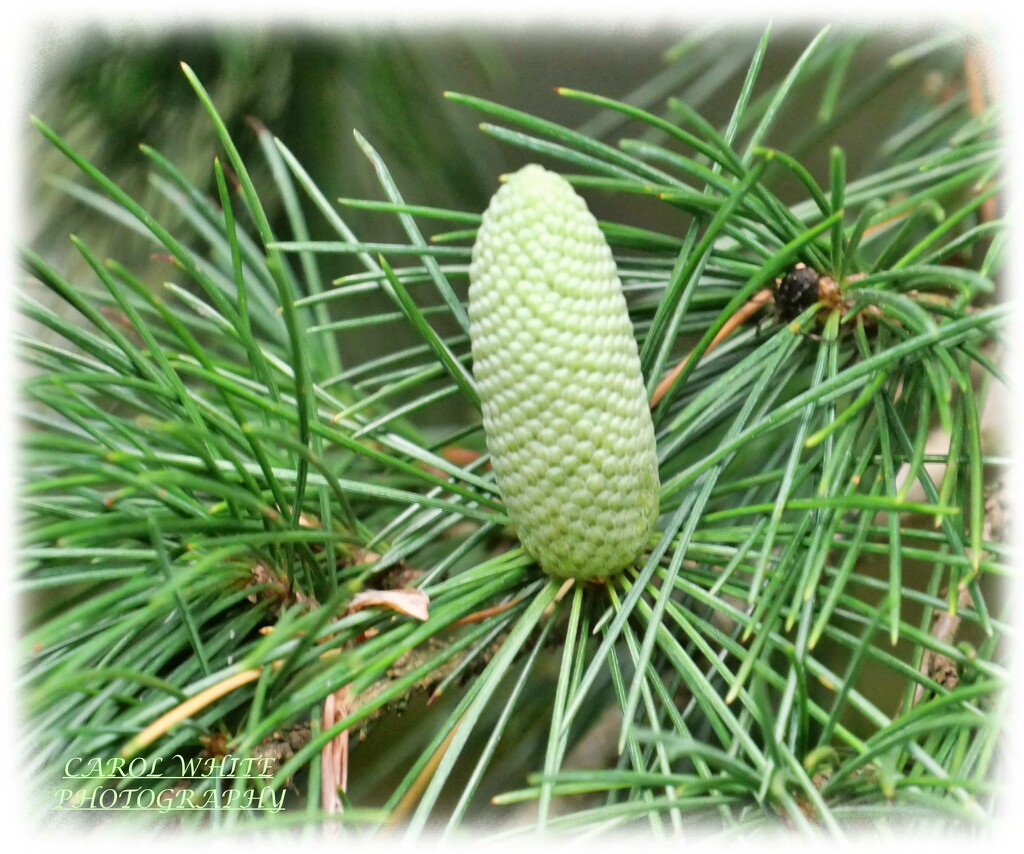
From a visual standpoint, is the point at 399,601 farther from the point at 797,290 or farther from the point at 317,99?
the point at 317,99

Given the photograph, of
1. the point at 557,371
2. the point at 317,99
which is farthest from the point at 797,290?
the point at 317,99

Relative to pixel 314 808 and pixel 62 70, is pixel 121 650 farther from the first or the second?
pixel 62 70

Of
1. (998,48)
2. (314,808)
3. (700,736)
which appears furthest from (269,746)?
(998,48)

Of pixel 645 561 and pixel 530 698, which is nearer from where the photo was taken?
pixel 645 561

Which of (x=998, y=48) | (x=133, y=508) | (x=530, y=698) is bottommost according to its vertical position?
(x=530, y=698)

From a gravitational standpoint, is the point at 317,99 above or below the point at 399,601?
above

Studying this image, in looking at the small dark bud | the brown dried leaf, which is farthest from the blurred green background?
the brown dried leaf

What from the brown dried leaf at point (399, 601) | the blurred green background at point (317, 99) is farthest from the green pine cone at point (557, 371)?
the blurred green background at point (317, 99)

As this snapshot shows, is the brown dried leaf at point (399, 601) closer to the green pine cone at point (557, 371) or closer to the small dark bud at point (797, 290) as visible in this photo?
the green pine cone at point (557, 371)
